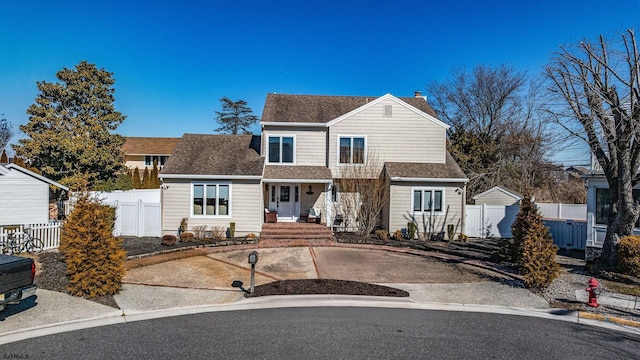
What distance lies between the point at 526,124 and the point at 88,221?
109 feet

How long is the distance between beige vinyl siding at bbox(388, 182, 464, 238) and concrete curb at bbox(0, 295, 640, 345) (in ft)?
33.2

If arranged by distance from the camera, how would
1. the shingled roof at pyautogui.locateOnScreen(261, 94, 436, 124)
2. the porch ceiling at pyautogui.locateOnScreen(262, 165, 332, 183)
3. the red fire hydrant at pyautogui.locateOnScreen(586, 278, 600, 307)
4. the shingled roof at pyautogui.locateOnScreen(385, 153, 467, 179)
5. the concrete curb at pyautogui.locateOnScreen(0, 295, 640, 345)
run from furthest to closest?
the shingled roof at pyautogui.locateOnScreen(261, 94, 436, 124)
the shingled roof at pyautogui.locateOnScreen(385, 153, 467, 179)
the porch ceiling at pyautogui.locateOnScreen(262, 165, 332, 183)
the red fire hydrant at pyautogui.locateOnScreen(586, 278, 600, 307)
the concrete curb at pyautogui.locateOnScreen(0, 295, 640, 345)

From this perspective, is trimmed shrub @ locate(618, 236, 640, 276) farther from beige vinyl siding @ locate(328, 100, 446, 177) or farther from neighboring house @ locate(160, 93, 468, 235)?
beige vinyl siding @ locate(328, 100, 446, 177)

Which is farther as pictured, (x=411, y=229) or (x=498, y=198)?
(x=498, y=198)

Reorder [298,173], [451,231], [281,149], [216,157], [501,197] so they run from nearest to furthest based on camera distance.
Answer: [451,231], [298,173], [216,157], [281,149], [501,197]

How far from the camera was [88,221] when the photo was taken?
8891mm

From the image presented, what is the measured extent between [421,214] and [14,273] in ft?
54.9

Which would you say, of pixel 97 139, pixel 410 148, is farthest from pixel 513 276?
pixel 97 139

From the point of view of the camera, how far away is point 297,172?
768 inches

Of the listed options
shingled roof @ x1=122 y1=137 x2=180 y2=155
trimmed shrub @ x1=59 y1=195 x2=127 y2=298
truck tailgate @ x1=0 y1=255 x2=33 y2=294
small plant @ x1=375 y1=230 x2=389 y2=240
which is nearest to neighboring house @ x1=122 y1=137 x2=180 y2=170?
shingled roof @ x1=122 y1=137 x2=180 y2=155

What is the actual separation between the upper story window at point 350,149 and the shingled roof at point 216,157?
4506mm

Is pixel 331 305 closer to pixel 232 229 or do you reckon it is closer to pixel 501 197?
pixel 232 229

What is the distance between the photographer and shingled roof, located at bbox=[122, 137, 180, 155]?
139 feet

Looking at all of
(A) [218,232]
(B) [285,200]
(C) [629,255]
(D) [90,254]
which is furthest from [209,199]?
(C) [629,255]
